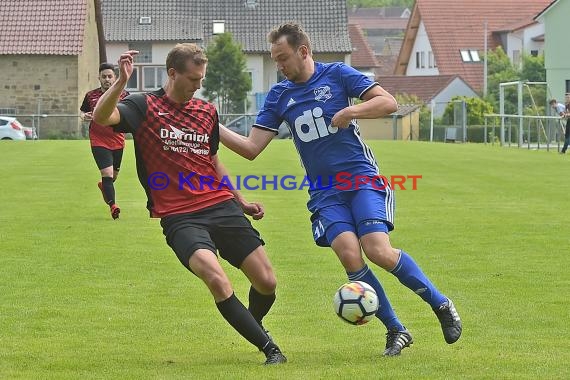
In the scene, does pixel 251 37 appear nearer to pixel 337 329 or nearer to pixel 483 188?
pixel 483 188

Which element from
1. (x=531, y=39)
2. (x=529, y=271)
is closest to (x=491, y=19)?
(x=531, y=39)

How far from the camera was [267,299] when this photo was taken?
8.32 m

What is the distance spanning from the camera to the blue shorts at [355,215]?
8.02 meters

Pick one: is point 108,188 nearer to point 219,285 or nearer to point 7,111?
point 219,285

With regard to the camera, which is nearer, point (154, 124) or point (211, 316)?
point (154, 124)

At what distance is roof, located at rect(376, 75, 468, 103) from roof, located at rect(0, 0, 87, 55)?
77.7 ft

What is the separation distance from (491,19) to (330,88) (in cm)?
9575

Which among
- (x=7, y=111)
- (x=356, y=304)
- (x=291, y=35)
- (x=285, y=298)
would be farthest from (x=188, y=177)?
(x=7, y=111)

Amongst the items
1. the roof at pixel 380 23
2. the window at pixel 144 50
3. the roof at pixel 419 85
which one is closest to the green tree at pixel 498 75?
the roof at pixel 419 85

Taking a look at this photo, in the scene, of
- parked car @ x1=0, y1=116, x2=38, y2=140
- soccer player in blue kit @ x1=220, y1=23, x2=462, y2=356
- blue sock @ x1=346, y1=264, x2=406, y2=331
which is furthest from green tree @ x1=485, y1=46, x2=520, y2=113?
blue sock @ x1=346, y1=264, x2=406, y2=331

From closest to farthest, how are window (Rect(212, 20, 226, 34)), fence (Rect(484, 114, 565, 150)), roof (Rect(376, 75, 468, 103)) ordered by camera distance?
1. fence (Rect(484, 114, 565, 150))
2. roof (Rect(376, 75, 468, 103))
3. window (Rect(212, 20, 226, 34))

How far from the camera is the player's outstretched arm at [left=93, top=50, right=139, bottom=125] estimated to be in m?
7.36

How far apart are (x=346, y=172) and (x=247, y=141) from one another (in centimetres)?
77

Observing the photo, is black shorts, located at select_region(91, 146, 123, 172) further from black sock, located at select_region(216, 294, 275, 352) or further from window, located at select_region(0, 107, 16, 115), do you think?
window, located at select_region(0, 107, 16, 115)
